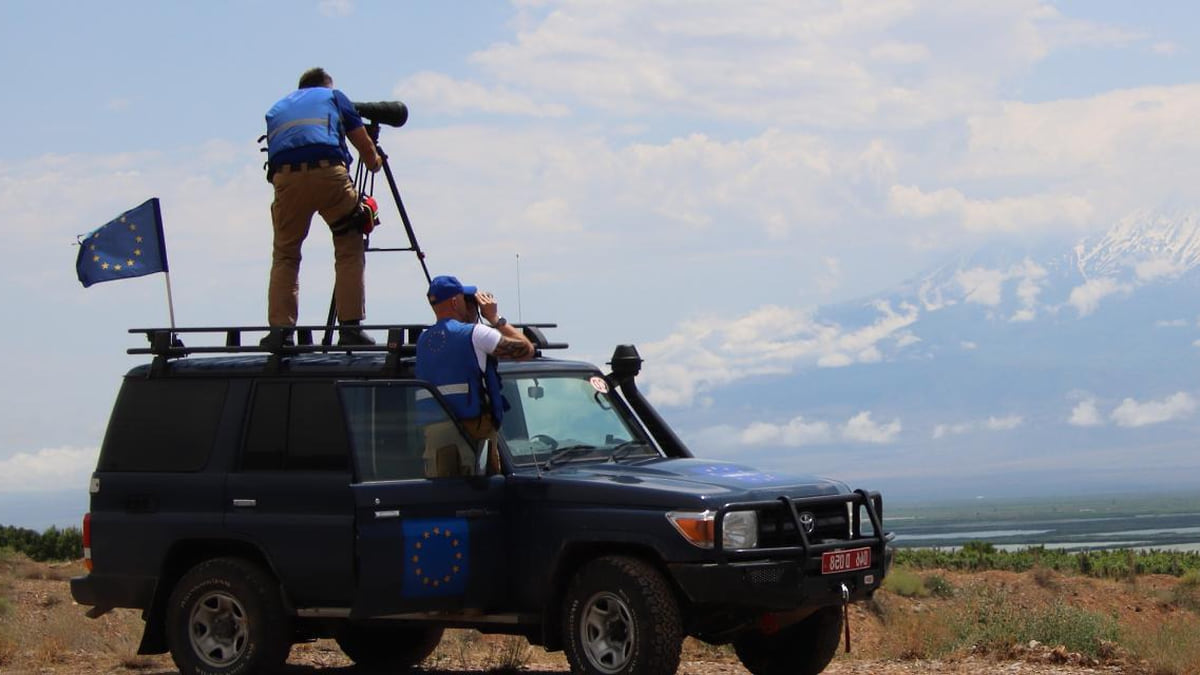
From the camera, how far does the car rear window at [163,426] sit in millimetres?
10758

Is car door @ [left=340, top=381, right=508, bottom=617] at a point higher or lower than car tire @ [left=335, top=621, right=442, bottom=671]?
higher

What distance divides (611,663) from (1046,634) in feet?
15.7

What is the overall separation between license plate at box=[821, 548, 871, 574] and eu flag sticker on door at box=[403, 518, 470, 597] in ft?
6.50

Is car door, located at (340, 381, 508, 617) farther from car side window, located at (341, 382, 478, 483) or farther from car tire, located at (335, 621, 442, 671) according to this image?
car tire, located at (335, 621, 442, 671)

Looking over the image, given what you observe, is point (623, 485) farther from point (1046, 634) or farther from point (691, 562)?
point (1046, 634)

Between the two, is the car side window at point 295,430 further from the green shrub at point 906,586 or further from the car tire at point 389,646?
the green shrub at point 906,586

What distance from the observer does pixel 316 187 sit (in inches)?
448

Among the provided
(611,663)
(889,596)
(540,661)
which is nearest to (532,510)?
(611,663)

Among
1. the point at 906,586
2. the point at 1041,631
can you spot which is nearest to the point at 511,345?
the point at 1041,631

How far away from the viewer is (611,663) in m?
9.57

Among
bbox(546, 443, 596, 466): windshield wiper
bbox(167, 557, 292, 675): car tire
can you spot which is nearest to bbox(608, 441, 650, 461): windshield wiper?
bbox(546, 443, 596, 466): windshield wiper

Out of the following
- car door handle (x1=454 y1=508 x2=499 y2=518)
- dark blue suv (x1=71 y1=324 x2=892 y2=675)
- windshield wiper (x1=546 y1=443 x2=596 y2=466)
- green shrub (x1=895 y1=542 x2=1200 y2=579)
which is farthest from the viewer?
green shrub (x1=895 y1=542 x2=1200 y2=579)

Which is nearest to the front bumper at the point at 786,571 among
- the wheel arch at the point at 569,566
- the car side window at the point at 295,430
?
the wheel arch at the point at 569,566

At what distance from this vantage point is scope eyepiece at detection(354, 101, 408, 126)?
39.6 feet
